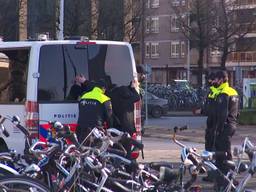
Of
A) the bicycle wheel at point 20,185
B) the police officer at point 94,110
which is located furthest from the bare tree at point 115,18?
the bicycle wheel at point 20,185

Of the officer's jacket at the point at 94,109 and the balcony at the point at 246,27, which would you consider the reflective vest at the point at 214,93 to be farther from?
the balcony at the point at 246,27

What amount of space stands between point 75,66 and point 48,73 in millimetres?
477

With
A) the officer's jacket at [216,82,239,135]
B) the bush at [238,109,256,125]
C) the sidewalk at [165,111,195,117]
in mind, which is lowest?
the sidewalk at [165,111,195,117]

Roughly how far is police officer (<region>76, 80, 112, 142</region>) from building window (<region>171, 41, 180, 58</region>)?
6238cm

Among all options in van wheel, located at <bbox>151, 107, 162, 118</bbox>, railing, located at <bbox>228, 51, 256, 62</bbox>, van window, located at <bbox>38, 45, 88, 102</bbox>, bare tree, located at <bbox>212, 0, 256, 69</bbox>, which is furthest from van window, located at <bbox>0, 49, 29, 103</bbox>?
railing, located at <bbox>228, 51, 256, 62</bbox>

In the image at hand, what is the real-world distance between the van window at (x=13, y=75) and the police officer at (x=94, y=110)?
94cm

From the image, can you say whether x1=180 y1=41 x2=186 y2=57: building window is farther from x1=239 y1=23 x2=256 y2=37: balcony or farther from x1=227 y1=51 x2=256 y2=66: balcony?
x1=239 y1=23 x2=256 y2=37: balcony

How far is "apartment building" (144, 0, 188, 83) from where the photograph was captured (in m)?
70.9

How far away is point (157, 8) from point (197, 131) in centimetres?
4995

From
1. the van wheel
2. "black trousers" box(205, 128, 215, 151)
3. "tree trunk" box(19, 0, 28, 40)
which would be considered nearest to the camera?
"black trousers" box(205, 128, 215, 151)

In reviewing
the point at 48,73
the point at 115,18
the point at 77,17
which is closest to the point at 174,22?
the point at 115,18

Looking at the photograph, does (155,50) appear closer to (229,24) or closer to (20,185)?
(229,24)

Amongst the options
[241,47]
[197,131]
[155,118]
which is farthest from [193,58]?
[197,131]

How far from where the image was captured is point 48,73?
9055mm
